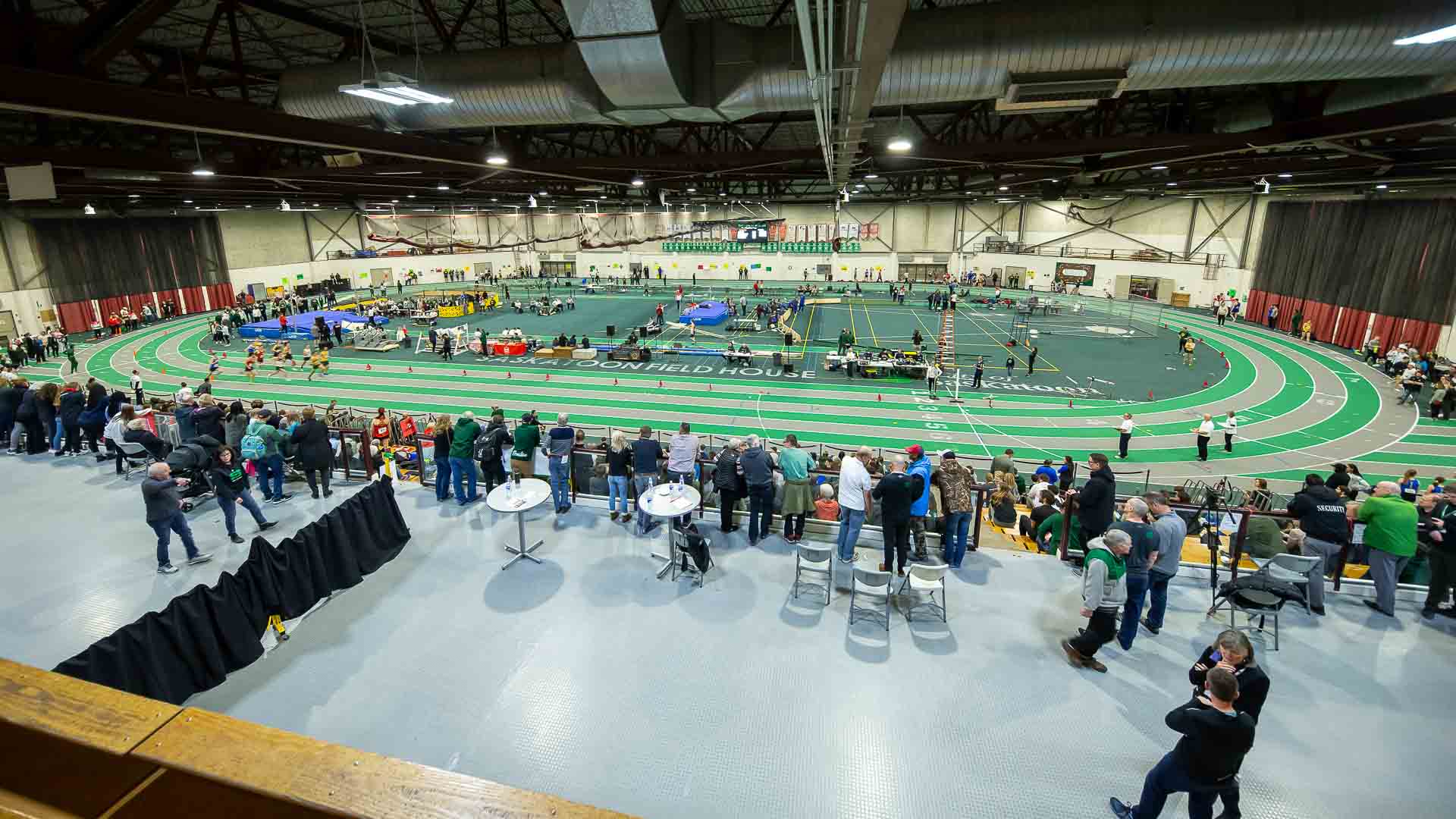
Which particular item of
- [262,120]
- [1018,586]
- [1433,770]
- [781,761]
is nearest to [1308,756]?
[1433,770]

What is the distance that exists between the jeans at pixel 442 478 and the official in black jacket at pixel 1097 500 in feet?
29.4

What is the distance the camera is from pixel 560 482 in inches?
379

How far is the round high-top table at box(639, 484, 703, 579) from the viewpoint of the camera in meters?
7.70

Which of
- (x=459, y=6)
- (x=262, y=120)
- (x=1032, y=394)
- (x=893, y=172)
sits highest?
(x=459, y=6)

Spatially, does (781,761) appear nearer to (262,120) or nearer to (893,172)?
(262,120)

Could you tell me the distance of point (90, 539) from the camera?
28.4ft

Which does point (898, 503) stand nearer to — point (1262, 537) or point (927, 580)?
point (927, 580)

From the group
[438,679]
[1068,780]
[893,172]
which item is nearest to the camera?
[1068,780]

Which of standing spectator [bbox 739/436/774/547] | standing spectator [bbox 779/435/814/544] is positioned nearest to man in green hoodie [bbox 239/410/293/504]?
standing spectator [bbox 739/436/774/547]

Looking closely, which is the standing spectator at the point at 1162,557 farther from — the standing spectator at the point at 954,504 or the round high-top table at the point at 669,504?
the round high-top table at the point at 669,504

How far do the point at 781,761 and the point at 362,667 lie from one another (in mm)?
4197

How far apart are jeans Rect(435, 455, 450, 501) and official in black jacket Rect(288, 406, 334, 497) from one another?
5.46ft

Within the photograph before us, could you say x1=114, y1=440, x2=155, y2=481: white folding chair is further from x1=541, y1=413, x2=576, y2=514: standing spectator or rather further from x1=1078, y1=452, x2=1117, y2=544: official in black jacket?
x1=1078, y1=452, x2=1117, y2=544: official in black jacket

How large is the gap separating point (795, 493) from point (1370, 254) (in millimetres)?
36763
